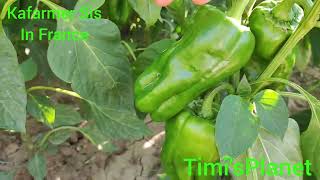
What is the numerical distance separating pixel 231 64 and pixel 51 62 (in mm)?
374

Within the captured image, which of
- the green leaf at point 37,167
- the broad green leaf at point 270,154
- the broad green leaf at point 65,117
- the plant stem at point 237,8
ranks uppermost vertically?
the plant stem at point 237,8

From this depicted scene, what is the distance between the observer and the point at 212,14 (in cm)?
107

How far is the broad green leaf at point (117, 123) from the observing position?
1472 millimetres

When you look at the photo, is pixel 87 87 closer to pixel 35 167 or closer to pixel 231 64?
pixel 231 64

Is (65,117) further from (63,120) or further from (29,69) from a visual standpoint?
(29,69)

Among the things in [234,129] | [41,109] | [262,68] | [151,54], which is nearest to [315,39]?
[262,68]

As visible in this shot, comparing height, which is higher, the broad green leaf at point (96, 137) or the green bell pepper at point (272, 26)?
the green bell pepper at point (272, 26)

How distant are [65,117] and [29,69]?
7.4 inches

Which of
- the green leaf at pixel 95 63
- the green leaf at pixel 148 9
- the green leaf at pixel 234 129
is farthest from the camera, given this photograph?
the green leaf at pixel 148 9

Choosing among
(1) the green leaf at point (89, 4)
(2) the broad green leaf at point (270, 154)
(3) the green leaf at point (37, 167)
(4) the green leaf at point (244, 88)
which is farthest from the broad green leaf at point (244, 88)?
(3) the green leaf at point (37, 167)

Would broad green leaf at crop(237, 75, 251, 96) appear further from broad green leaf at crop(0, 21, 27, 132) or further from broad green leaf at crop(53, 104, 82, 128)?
broad green leaf at crop(53, 104, 82, 128)

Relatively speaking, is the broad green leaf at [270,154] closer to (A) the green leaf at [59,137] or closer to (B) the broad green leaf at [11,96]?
(B) the broad green leaf at [11,96]

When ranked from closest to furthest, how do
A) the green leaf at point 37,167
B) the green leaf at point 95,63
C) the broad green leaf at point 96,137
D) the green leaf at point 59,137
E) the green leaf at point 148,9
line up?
the green leaf at point 95,63, the green leaf at point 148,9, the green leaf at point 37,167, the green leaf at point 59,137, the broad green leaf at point 96,137

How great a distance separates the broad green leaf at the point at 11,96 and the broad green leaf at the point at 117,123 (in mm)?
458
